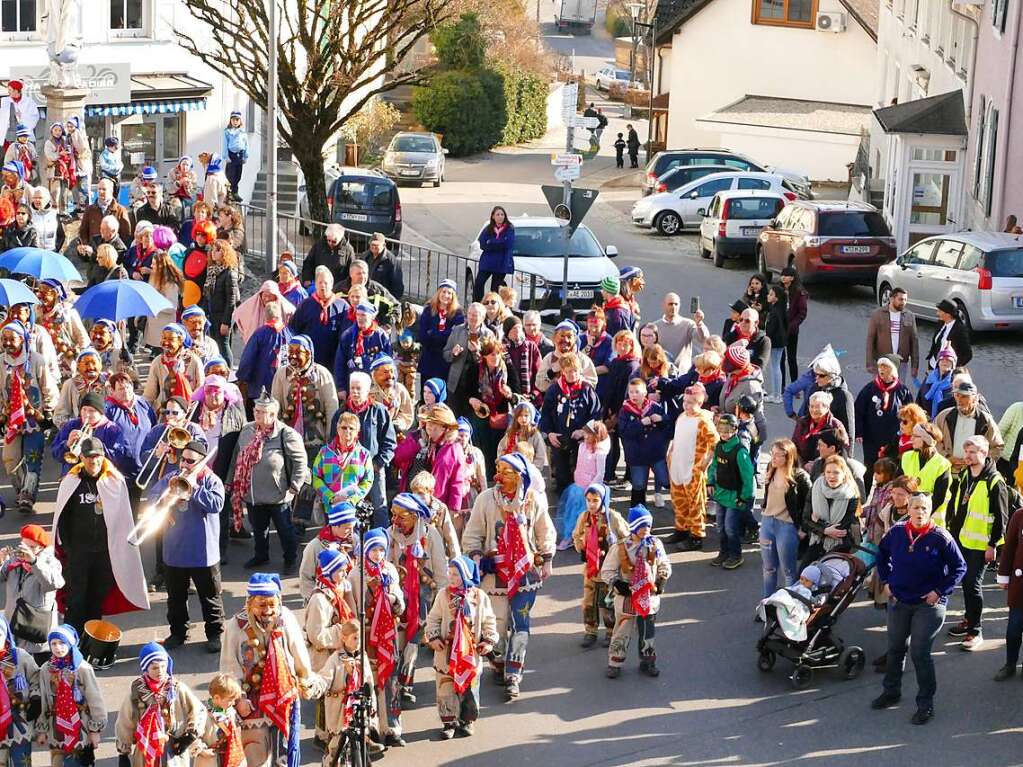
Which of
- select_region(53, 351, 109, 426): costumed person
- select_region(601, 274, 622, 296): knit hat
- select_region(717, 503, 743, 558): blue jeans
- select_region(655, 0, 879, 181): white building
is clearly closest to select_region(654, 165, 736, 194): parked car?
select_region(655, 0, 879, 181): white building

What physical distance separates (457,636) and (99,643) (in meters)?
2.87

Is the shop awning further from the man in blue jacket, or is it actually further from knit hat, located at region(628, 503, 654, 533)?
the man in blue jacket

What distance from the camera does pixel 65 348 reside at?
17359 millimetres

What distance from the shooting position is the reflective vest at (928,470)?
14359 millimetres

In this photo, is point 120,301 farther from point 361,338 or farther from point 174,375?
point 361,338

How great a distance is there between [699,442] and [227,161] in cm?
1710

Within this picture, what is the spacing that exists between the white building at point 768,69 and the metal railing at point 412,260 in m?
20.0

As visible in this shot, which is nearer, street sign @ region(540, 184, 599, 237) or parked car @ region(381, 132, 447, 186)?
street sign @ region(540, 184, 599, 237)

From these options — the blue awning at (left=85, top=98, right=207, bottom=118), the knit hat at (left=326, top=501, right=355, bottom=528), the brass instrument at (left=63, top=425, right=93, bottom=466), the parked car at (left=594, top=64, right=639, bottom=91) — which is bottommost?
the knit hat at (left=326, top=501, right=355, bottom=528)

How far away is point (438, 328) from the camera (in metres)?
17.7

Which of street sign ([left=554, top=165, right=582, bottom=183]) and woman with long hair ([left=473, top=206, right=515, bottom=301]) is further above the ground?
street sign ([left=554, top=165, right=582, bottom=183])

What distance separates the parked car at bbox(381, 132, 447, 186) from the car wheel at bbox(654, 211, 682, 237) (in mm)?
10283

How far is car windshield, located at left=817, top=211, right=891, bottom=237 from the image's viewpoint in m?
28.9

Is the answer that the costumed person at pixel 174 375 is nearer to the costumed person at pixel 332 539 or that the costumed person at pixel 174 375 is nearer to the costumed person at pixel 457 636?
the costumed person at pixel 332 539
